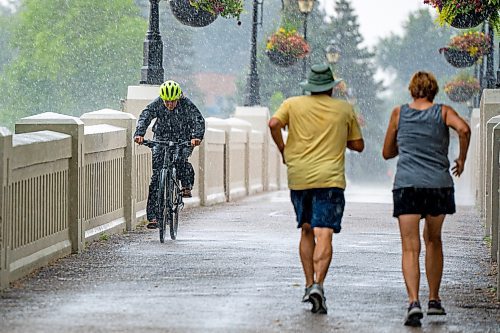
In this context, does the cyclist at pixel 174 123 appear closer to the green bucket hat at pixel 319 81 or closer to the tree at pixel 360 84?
the green bucket hat at pixel 319 81

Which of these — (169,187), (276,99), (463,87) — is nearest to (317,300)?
(169,187)

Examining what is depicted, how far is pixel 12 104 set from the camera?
107 m

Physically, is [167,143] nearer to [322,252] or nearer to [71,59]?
[322,252]

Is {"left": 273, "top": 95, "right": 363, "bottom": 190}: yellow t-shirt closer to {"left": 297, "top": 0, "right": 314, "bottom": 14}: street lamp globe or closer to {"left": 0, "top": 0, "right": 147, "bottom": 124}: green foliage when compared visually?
{"left": 297, "top": 0, "right": 314, "bottom": 14}: street lamp globe

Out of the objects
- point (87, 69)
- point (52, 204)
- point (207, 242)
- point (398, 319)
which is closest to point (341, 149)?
point (398, 319)

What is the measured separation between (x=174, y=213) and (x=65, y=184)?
309 cm

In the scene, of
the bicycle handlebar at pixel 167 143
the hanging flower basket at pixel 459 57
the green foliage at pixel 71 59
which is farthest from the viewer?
the green foliage at pixel 71 59

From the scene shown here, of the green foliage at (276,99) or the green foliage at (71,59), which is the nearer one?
the green foliage at (276,99)

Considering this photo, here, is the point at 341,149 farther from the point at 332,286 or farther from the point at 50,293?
the point at 50,293

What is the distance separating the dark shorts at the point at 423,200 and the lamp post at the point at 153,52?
1151 cm

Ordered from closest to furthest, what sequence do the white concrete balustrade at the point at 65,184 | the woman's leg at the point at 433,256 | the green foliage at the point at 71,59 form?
the woman's leg at the point at 433,256
the white concrete balustrade at the point at 65,184
the green foliage at the point at 71,59

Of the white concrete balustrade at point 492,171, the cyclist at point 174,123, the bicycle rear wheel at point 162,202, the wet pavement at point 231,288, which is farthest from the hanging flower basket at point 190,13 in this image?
the bicycle rear wheel at point 162,202

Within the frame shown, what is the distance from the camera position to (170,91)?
1534 centimetres

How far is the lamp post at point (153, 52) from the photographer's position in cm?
2042
